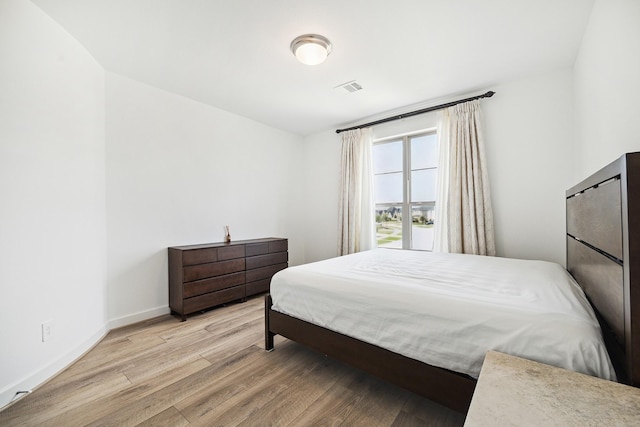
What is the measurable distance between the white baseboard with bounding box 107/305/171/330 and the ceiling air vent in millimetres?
3264

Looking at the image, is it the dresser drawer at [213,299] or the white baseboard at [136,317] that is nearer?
the white baseboard at [136,317]

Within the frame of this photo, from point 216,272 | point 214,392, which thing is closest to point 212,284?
point 216,272

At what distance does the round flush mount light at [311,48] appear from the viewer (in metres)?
2.11

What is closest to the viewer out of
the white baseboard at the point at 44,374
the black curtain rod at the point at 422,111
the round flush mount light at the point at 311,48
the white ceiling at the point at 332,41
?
the white baseboard at the point at 44,374

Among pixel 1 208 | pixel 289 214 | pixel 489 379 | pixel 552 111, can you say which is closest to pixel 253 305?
pixel 289 214

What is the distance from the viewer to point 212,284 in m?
3.05

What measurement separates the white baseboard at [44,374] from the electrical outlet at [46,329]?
19cm

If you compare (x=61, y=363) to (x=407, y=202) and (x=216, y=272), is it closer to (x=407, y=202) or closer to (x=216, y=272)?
(x=216, y=272)

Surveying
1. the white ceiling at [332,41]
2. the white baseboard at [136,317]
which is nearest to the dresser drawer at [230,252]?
the white baseboard at [136,317]

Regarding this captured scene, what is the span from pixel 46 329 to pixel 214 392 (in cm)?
133

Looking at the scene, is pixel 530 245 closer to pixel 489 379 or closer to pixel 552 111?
pixel 552 111

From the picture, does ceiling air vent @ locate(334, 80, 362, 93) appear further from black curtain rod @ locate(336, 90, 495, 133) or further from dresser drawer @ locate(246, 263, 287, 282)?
dresser drawer @ locate(246, 263, 287, 282)

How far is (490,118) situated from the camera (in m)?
3.00

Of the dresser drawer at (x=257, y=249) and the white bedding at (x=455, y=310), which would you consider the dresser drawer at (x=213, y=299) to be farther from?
the white bedding at (x=455, y=310)
